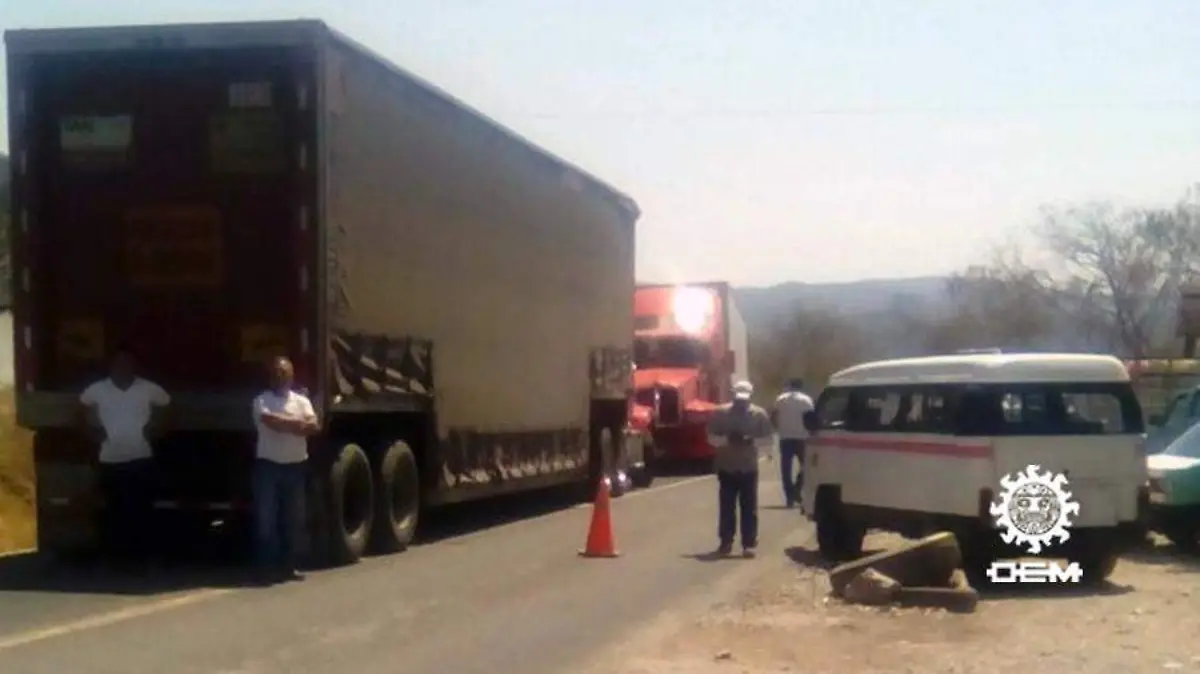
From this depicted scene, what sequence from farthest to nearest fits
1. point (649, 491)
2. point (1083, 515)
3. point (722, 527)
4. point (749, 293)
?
point (749, 293) → point (649, 491) → point (722, 527) → point (1083, 515)

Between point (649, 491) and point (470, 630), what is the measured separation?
17.1 meters

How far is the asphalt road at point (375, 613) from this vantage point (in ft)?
34.1

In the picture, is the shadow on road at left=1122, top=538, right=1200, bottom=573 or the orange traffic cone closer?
the shadow on road at left=1122, top=538, right=1200, bottom=573

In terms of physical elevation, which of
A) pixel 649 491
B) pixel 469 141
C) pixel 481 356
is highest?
pixel 469 141

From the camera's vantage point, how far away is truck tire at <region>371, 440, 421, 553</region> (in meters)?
16.4

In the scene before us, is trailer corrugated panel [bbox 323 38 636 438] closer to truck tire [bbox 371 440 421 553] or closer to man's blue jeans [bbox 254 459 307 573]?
truck tire [bbox 371 440 421 553]

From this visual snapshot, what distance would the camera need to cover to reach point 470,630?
1171 cm

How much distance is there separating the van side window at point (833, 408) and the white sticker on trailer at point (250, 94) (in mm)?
5895

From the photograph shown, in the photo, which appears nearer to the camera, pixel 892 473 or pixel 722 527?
pixel 892 473

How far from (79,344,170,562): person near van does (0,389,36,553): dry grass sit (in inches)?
178

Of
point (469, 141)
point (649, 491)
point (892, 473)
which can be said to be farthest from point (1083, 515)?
point (649, 491)

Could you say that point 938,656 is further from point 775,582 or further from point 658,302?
point 658,302

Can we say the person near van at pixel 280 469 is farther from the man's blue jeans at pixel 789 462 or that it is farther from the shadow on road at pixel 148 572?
the man's blue jeans at pixel 789 462

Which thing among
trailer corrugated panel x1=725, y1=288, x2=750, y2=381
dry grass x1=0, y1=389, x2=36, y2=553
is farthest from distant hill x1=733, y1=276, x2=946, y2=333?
dry grass x1=0, y1=389, x2=36, y2=553
